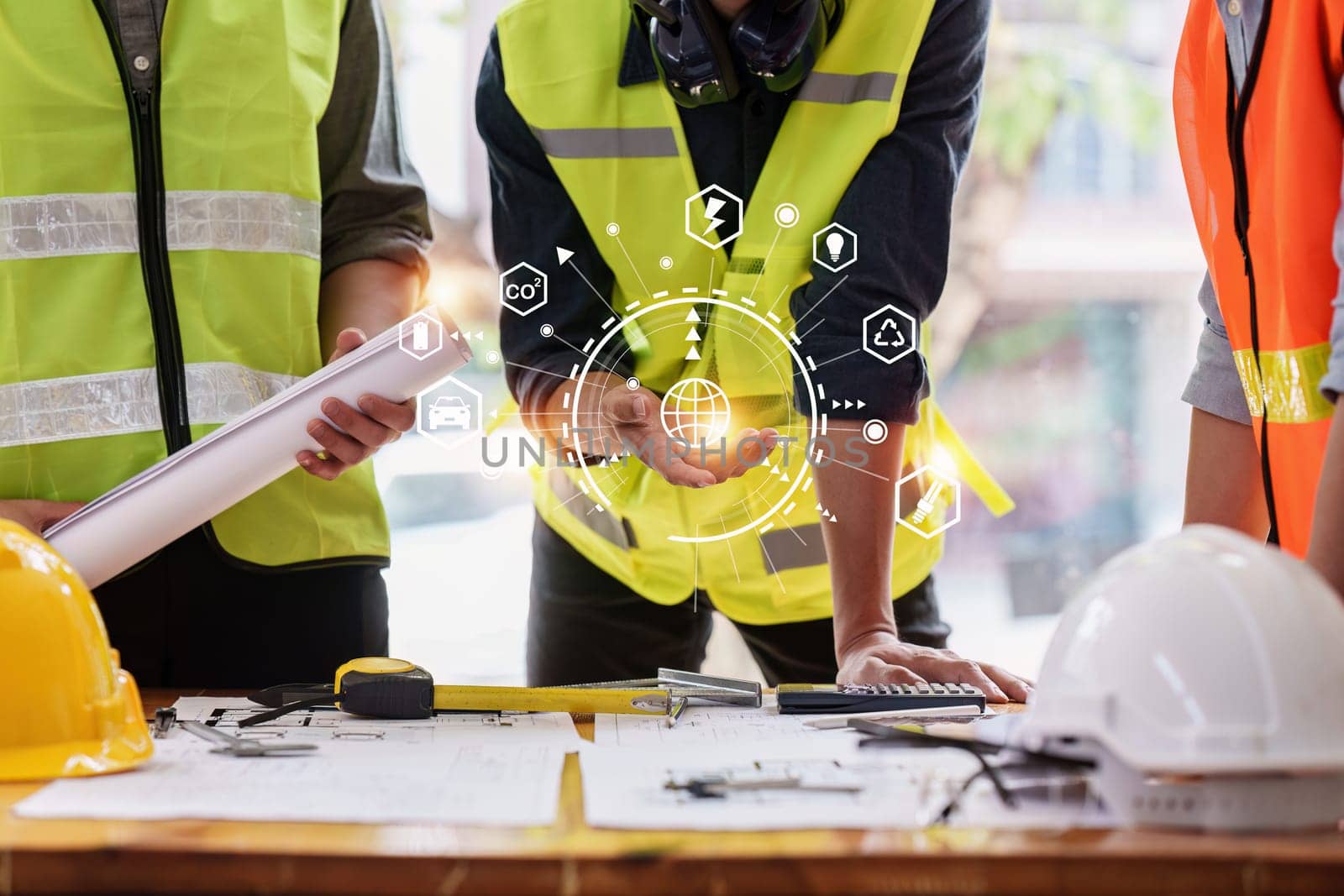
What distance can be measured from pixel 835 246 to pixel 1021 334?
4.57 ft

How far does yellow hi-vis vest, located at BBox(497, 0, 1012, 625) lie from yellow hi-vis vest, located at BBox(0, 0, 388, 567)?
0.29 metres

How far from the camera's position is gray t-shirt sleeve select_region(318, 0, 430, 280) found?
1.46 meters

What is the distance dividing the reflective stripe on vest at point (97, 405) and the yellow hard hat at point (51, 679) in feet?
1.47

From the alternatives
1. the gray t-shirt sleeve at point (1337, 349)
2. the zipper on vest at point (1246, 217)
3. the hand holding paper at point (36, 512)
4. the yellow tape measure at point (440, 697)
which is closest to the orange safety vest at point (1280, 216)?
the zipper on vest at point (1246, 217)

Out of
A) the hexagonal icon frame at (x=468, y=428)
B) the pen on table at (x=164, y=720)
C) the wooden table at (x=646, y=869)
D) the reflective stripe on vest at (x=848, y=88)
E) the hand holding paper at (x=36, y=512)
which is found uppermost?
the reflective stripe on vest at (x=848, y=88)

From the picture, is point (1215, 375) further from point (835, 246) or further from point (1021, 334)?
point (1021, 334)

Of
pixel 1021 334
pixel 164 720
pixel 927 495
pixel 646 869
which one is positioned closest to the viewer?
pixel 646 869

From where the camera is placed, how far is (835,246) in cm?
142

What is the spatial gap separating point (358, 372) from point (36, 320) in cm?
41

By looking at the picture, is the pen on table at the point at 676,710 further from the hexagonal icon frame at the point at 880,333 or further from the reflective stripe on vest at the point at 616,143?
the reflective stripe on vest at the point at 616,143

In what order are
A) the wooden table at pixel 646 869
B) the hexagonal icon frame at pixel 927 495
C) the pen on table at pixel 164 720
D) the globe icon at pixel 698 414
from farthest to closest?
the hexagonal icon frame at pixel 927 495 < the globe icon at pixel 698 414 < the pen on table at pixel 164 720 < the wooden table at pixel 646 869

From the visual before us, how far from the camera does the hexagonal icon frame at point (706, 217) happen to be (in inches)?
56.2

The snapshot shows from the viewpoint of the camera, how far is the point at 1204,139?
1208 mm

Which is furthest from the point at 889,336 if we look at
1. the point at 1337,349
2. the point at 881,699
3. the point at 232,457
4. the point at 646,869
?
the point at 646,869
